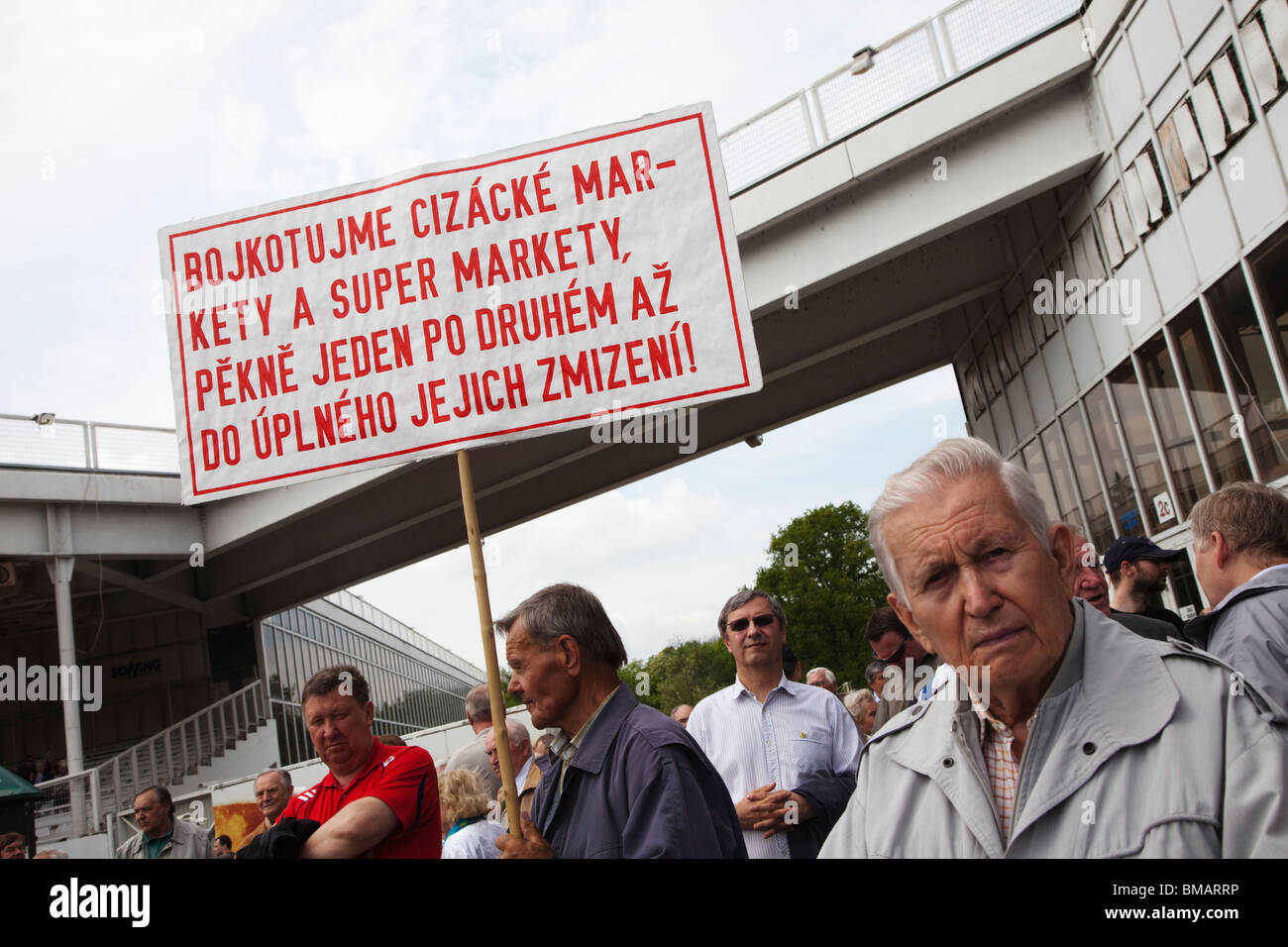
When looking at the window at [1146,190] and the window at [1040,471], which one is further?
the window at [1040,471]

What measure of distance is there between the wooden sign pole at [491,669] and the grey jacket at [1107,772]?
3.61 ft

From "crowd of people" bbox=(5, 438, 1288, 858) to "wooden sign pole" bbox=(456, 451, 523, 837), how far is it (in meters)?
0.04

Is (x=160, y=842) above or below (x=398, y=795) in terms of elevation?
below

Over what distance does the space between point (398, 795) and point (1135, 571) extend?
11.3 ft

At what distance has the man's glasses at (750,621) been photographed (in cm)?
486

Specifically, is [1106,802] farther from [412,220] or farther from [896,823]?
[412,220]

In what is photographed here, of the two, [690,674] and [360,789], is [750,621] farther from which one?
[690,674]

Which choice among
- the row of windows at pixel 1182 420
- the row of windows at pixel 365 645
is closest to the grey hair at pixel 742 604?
the row of windows at pixel 1182 420

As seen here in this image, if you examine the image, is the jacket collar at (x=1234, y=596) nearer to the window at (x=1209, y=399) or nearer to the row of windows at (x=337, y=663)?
the window at (x=1209, y=399)

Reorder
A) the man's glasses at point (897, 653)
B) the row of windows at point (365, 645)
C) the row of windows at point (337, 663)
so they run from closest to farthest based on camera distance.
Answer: the man's glasses at point (897, 653) < the row of windows at point (337, 663) < the row of windows at point (365, 645)

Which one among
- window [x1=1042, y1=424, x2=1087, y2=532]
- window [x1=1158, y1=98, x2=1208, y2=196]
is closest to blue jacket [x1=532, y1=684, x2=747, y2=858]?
window [x1=1158, y1=98, x2=1208, y2=196]

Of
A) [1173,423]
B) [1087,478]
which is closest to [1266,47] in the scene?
[1173,423]

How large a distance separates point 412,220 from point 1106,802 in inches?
121

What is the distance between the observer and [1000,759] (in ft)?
6.36
